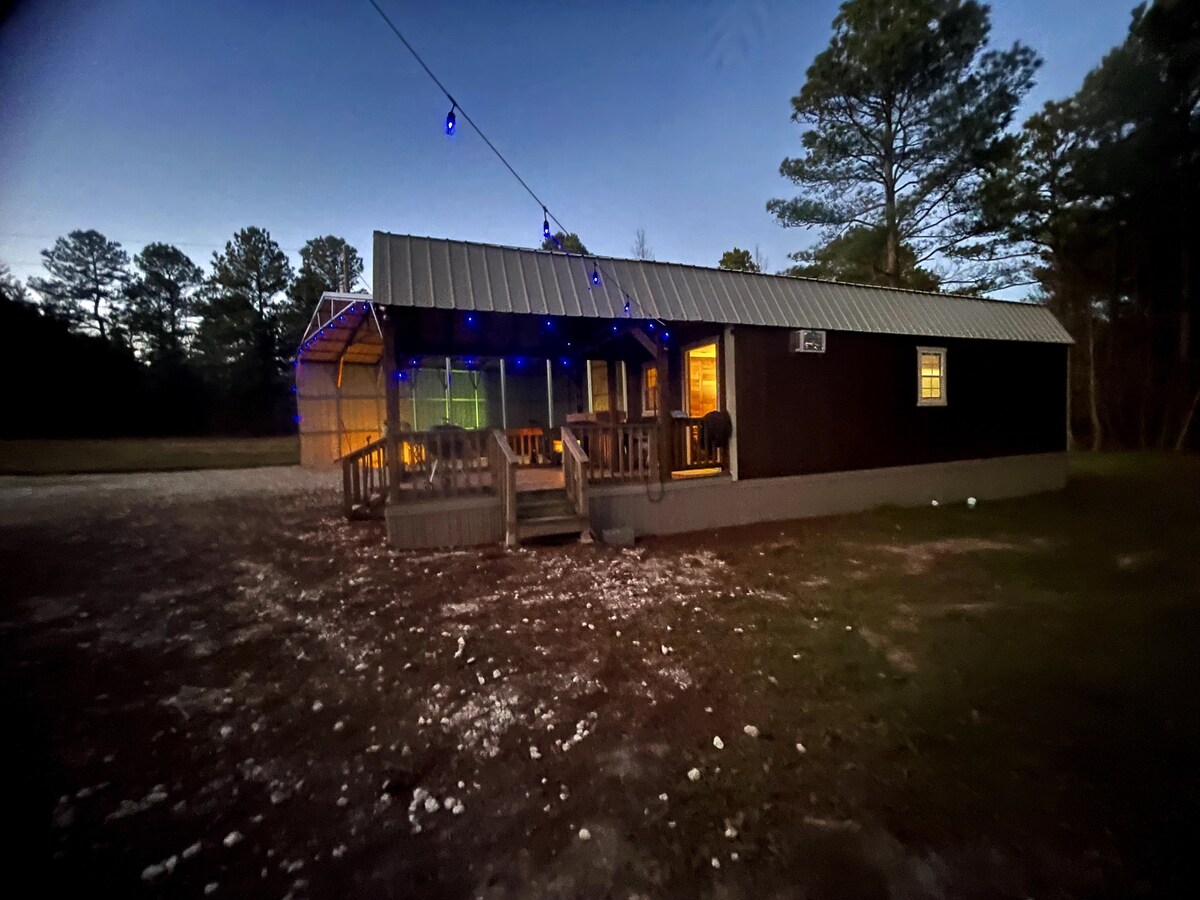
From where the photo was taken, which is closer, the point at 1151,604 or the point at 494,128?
the point at 1151,604

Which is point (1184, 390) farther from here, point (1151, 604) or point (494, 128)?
point (494, 128)

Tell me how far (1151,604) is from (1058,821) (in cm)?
398

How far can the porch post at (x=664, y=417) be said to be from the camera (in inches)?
297

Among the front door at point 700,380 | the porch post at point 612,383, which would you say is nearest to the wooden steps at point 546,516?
the porch post at point 612,383

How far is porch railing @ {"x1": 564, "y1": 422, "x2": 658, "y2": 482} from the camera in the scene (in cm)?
775

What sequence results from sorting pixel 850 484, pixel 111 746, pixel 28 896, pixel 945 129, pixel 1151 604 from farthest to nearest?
pixel 945 129 < pixel 850 484 < pixel 1151 604 < pixel 111 746 < pixel 28 896

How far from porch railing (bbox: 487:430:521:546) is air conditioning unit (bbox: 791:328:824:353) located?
4.90 meters

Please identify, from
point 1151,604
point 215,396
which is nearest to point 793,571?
point 1151,604

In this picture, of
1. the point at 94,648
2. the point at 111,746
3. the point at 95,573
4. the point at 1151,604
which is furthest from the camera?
the point at 95,573

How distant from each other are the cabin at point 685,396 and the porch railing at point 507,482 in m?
0.03

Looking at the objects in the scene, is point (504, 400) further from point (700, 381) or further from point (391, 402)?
point (391, 402)

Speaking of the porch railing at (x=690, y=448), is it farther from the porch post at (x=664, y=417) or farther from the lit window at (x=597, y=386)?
the lit window at (x=597, y=386)

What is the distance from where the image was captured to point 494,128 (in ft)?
19.8

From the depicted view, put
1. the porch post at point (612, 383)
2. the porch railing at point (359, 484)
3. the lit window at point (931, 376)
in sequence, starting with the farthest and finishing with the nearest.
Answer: the porch post at point (612, 383)
the lit window at point (931, 376)
the porch railing at point (359, 484)
